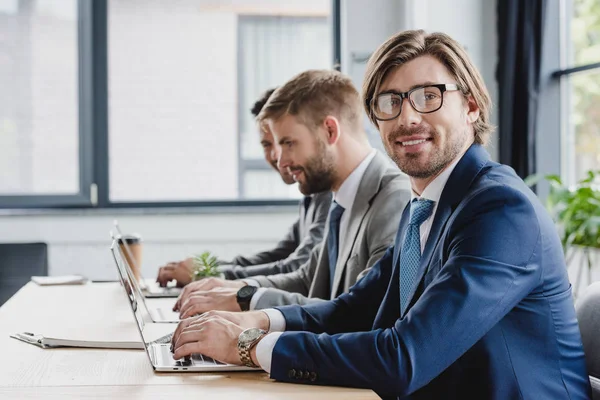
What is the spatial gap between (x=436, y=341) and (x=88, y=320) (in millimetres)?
1162

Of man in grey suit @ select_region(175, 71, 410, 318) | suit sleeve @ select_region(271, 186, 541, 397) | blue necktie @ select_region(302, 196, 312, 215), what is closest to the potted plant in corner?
blue necktie @ select_region(302, 196, 312, 215)

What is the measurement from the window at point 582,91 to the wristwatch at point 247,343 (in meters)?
2.94

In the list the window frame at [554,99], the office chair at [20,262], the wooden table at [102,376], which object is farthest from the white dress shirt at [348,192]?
the window frame at [554,99]

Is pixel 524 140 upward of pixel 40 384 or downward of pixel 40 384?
upward

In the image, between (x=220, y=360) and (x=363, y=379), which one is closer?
(x=363, y=379)

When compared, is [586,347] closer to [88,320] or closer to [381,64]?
[381,64]

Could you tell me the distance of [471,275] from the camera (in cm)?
139

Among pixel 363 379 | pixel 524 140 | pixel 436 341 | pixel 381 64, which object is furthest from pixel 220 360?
pixel 524 140

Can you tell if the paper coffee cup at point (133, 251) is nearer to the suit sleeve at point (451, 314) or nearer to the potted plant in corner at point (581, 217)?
the suit sleeve at point (451, 314)

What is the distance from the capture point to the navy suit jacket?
138 centimetres

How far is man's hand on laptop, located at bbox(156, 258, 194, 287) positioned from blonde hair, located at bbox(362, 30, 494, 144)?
1.34m

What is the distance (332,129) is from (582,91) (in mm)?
1965

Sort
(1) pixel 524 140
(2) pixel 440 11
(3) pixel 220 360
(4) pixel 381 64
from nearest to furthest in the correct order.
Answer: (3) pixel 220 360 < (4) pixel 381 64 < (1) pixel 524 140 < (2) pixel 440 11

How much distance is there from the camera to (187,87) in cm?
514
